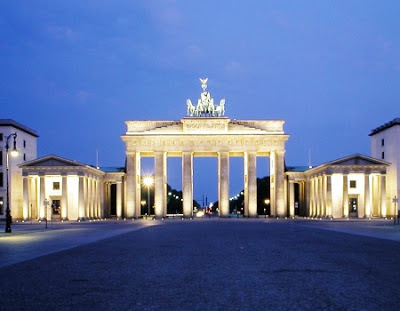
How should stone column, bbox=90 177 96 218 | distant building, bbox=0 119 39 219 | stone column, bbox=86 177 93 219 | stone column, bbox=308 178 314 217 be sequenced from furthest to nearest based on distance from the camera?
1. stone column, bbox=308 178 314 217
2. stone column, bbox=90 177 96 218
3. distant building, bbox=0 119 39 219
4. stone column, bbox=86 177 93 219

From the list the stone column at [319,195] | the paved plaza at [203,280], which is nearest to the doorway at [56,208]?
the stone column at [319,195]

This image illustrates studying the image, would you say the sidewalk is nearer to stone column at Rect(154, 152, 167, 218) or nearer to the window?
stone column at Rect(154, 152, 167, 218)

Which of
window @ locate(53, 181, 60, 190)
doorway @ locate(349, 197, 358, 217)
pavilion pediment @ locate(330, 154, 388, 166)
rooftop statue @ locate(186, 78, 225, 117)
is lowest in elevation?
doorway @ locate(349, 197, 358, 217)

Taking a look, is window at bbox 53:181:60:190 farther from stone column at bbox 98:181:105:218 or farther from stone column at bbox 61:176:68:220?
stone column at bbox 98:181:105:218

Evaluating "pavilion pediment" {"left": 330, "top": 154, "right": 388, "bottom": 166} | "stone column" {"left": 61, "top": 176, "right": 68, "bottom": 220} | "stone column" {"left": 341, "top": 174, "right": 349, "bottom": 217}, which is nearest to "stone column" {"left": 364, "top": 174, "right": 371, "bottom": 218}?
"pavilion pediment" {"left": 330, "top": 154, "right": 388, "bottom": 166}

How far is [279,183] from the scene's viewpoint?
339 feet

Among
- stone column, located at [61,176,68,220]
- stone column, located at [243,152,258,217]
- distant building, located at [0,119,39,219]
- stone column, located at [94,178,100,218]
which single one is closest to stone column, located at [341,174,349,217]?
stone column, located at [243,152,258,217]

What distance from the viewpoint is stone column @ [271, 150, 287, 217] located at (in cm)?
10288

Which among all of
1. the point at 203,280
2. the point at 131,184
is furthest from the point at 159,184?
the point at 203,280

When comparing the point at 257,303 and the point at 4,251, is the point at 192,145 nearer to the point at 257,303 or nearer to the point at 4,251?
the point at 4,251

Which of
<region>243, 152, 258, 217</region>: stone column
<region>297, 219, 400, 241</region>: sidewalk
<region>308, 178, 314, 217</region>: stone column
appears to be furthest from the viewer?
<region>308, 178, 314, 217</region>: stone column

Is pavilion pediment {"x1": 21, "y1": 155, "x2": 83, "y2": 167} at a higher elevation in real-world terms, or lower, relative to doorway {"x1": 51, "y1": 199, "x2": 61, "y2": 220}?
higher

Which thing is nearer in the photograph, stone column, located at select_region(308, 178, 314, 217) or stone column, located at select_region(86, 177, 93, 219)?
stone column, located at select_region(86, 177, 93, 219)

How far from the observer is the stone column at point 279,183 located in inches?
4050
